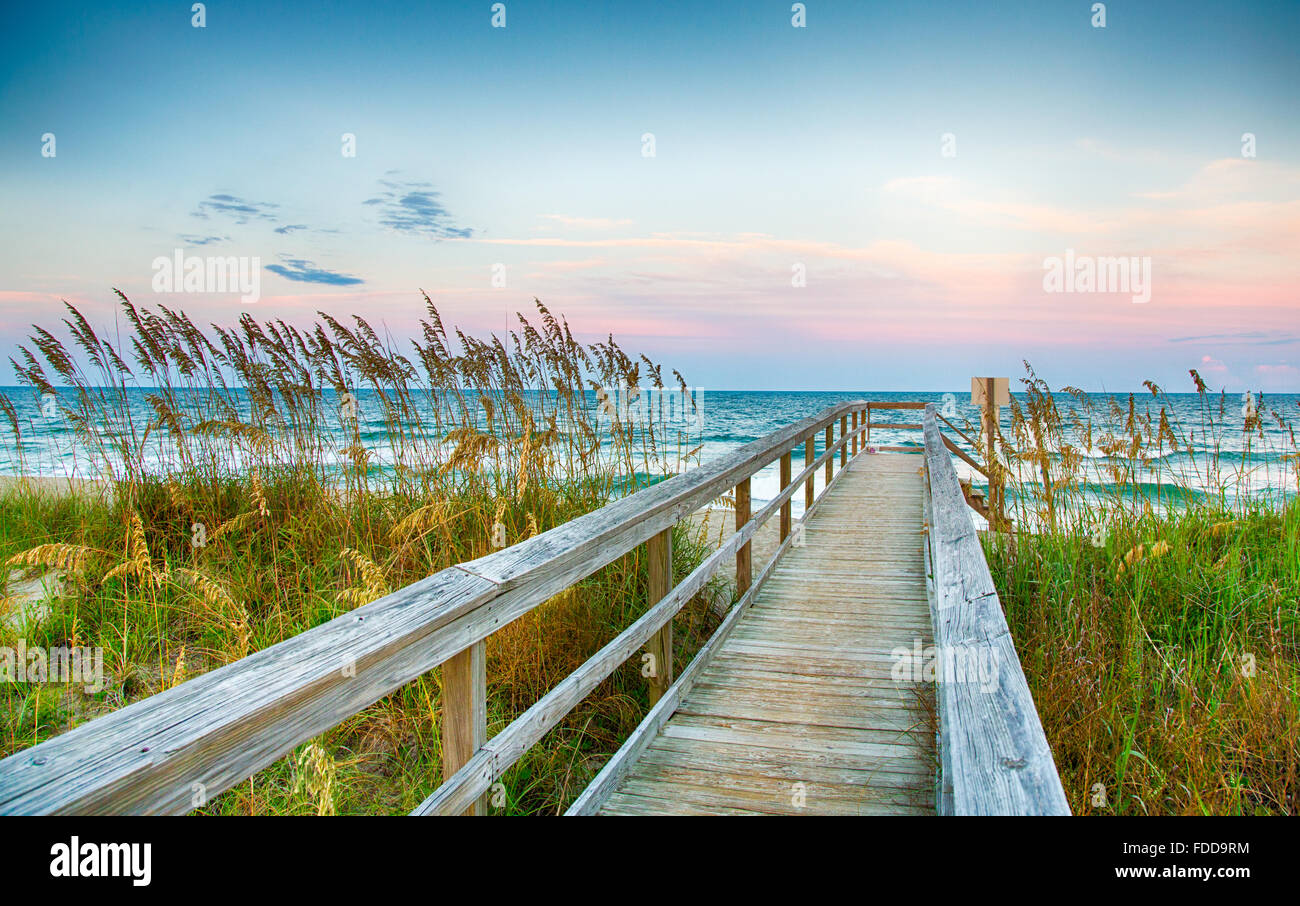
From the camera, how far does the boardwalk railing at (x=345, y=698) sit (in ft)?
2.52

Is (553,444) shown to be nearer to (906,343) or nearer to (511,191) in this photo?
(511,191)

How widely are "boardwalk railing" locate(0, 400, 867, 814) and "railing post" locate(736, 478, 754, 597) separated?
1.70 m

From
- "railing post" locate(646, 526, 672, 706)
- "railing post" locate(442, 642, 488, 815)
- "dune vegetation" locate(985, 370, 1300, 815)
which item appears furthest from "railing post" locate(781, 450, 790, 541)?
"railing post" locate(442, 642, 488, 815)

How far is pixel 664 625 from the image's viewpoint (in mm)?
3074

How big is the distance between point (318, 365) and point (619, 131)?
7.22 meters

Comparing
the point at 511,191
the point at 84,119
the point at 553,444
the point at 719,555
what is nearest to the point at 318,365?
the point at 553,444

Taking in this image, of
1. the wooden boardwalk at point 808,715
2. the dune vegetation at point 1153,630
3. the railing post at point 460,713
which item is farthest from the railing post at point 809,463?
the railing post at point 460,713

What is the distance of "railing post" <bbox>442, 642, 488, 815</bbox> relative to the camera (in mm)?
1543
